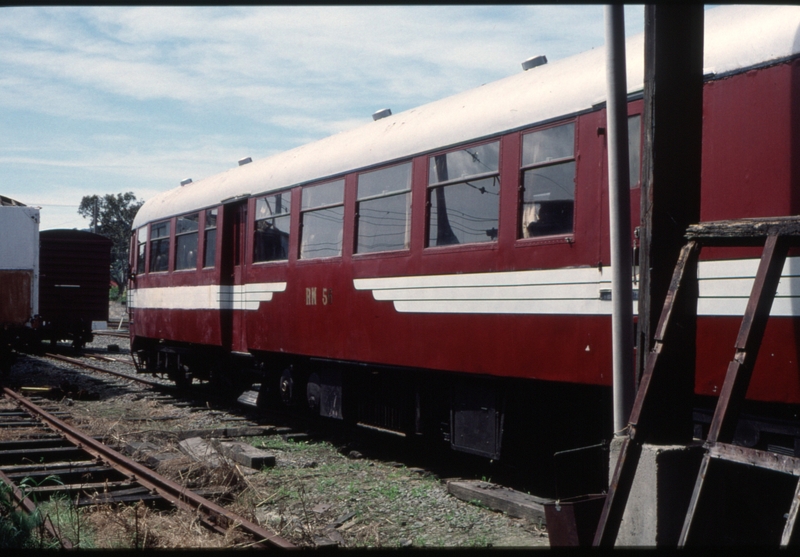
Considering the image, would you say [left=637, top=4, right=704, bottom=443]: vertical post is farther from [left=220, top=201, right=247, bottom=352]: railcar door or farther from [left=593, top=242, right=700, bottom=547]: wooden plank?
[left=220, top=201, right=247, bottom=352]: railcar door

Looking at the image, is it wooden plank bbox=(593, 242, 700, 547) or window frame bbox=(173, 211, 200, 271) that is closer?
wooden plank bbox=(593, 242, 700, 547)

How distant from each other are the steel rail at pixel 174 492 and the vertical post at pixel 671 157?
2.53 m

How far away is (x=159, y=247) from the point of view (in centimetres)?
1501

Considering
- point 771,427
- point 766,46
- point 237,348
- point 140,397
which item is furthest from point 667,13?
point 140,397

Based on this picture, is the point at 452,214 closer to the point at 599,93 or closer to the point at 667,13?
the point at 599,93

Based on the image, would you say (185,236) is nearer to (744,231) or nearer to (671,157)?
(671,157)

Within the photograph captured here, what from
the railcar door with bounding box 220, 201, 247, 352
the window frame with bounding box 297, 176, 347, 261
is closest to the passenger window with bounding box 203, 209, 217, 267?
the railcar door with bounding box 220, 201, 247, 352

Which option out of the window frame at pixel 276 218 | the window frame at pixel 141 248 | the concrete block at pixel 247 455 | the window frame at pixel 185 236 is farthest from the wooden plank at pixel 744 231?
the window frame at pixel 141 248

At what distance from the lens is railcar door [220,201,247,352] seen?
456 inches

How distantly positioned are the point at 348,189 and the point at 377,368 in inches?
75.9

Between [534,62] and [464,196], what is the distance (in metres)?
1.37

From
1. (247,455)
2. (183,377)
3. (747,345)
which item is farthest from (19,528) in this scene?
(183,377)

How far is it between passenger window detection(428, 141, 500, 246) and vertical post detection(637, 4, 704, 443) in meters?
2.52

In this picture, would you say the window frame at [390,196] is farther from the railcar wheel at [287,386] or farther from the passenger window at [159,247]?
the passenger window at [159,247]
